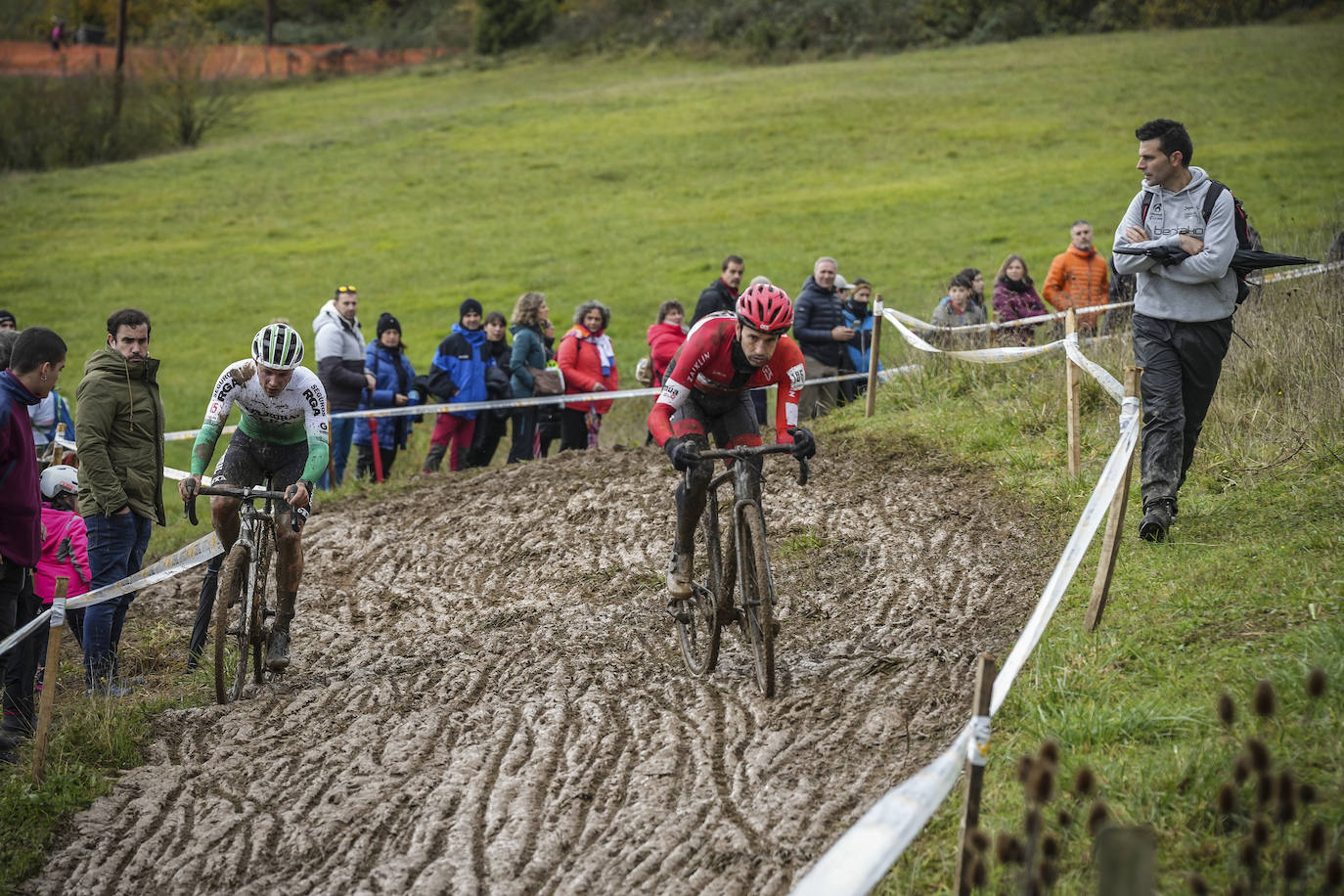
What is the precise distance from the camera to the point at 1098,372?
7363mm

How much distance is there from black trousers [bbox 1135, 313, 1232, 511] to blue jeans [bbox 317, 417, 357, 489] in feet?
29.3

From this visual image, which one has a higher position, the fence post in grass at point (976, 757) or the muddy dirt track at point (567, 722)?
the fence post in grass at point (976, 757)

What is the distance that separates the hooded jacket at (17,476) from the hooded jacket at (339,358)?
634 centimetres

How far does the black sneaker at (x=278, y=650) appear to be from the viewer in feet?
25.2

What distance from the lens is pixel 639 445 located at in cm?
1344

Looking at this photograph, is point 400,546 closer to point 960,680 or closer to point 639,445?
point 639,445

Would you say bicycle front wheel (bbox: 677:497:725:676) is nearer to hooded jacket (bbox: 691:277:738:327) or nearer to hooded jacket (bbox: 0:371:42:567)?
hooded jacket (bbox: 0:371:42:567)

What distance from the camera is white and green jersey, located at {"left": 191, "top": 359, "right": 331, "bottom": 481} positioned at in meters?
7.57

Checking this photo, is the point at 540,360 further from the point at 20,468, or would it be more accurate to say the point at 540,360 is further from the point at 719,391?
the point at 20,468

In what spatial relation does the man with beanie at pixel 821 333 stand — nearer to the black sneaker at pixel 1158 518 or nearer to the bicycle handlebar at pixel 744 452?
the black sneaker at pixel 1158 518

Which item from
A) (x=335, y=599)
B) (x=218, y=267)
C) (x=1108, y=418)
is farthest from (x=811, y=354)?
(x=218, y=267)

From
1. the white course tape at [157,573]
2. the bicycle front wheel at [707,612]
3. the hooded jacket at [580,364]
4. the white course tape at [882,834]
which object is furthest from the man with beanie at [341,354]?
the white course tape at [882,834]

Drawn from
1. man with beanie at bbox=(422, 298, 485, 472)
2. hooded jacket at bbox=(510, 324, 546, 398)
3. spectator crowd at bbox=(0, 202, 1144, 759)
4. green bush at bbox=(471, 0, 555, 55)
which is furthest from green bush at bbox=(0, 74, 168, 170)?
hooded jacket at bbox=(510, 324, 546, 398)

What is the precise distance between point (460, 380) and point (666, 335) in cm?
244
